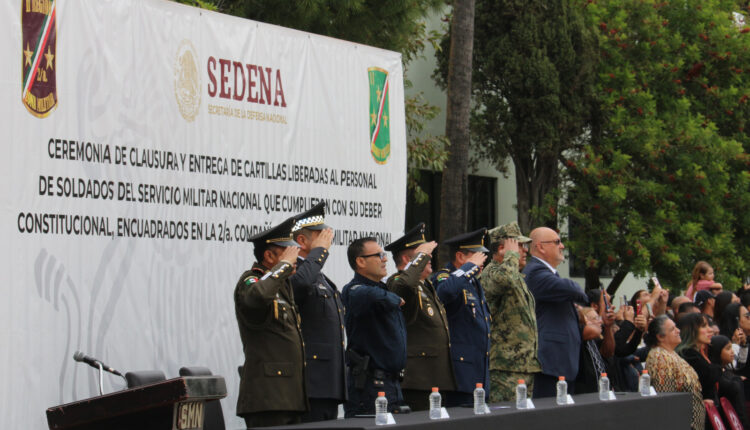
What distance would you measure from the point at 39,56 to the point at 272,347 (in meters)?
2.12

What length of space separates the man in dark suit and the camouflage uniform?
0.49 ft

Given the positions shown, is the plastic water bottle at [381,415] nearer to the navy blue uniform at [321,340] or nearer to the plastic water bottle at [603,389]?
the navy blue uniform at [321,340]

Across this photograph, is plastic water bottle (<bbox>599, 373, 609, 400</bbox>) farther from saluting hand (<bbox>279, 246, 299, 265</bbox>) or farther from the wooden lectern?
the wooden lectern

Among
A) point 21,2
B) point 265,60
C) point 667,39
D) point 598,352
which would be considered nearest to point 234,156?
point 265,60

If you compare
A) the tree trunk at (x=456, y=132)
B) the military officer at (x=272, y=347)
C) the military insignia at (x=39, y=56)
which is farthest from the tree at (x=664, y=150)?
the military insignia at (x=39, y=56)

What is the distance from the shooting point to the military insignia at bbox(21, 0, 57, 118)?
20.1 feet

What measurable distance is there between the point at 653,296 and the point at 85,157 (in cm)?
526

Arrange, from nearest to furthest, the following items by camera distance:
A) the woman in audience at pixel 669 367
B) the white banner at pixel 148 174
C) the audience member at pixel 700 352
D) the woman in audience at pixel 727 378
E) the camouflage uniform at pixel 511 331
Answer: the white banner at pixel 148 174 → the camouflage uniform at pixel 511 331 → the woman in audience at pixel 669 367 → the audience member at pixel 700 352 → the woman in audience at pixel 727 378

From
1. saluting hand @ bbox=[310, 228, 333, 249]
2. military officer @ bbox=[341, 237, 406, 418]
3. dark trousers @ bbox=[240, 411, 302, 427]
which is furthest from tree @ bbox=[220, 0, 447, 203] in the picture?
dark trousers @ bbox=[240, 411, 302, 427]

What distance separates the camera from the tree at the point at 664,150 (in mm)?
19562

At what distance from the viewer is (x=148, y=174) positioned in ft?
22.5

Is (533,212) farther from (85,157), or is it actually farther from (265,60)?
(85,157)

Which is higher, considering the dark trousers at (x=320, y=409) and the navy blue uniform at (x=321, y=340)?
the navy blue uniform at (x=321, y=340)

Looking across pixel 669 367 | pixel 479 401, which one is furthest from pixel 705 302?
pixel 479 401
